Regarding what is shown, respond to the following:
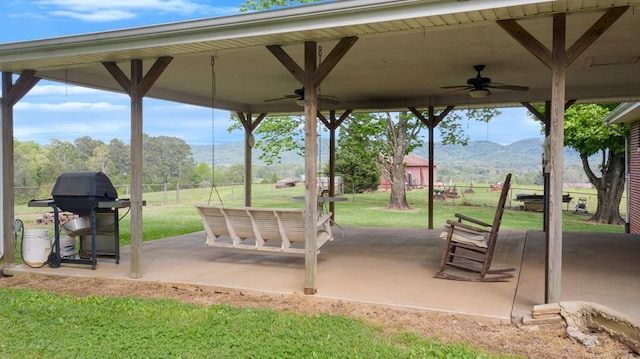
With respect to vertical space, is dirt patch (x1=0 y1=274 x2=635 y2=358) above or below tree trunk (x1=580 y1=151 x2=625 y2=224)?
below

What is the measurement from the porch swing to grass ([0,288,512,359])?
4.42ft

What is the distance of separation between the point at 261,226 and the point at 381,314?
2.04 meters

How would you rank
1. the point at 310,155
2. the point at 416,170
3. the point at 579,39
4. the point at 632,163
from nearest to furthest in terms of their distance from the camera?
the point at 579,39, the point at 310,155, the point at 632,163, the point at 416,170

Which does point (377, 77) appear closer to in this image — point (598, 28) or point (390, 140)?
point (598, 28)

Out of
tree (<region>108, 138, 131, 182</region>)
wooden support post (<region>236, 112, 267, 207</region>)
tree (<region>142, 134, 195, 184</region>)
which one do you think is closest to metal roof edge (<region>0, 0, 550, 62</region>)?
wooden support post (<region>236, 112, 267, 207</region>)

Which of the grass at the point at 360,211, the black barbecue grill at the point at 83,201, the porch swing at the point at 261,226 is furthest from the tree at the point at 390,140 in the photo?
the black barbecue grill at the point at 83,201

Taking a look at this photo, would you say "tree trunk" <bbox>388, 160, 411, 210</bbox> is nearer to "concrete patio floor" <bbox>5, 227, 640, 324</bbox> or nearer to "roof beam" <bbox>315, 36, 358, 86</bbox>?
"concrete patio floor" <bbox>5, 227, 640, 324</bbox>

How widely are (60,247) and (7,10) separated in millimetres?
44568

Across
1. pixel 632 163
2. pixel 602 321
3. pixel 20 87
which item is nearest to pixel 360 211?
pixel 632 163

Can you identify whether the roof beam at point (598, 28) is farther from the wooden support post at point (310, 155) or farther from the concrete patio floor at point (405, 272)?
the wooden support post at point (310, 155)

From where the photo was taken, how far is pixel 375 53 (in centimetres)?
574

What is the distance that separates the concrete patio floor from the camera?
4238 millimetres

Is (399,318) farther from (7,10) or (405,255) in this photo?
(7,10)

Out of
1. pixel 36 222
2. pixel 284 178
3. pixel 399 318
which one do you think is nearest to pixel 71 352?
pixel 399 318
